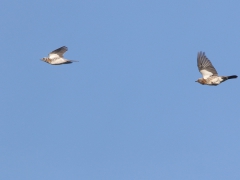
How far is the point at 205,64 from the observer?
51.7 m

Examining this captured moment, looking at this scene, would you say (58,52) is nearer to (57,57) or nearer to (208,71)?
(57,57)

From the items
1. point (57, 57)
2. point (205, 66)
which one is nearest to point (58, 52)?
point (57, 57)

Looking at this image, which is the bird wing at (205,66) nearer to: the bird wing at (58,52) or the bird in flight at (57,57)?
the bird in flight at (57,57)

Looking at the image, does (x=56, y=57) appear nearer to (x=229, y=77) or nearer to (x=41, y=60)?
(x=41, y=60)

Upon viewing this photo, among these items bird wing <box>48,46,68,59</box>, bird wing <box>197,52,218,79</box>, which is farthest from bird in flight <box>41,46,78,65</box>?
bird wing <box>197,52,218,79</box>

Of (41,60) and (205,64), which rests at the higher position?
(41,60)

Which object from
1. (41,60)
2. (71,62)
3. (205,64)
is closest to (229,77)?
(205,64)

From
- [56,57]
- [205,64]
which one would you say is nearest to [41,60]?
[56,57]

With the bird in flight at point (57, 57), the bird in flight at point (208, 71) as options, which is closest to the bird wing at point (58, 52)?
the bird in flight at point (57, 57)

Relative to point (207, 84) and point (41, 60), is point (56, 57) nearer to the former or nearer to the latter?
point (41, 60)

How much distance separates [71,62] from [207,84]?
40.3 feet

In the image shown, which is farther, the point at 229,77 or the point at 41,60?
the point at 41,60

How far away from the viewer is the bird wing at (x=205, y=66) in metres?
51.5

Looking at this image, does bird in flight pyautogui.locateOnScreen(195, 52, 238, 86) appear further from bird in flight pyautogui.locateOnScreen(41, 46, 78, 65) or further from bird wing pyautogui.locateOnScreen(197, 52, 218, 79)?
→ bird in flight pyautogui.locateOnScreen(41, 46, 78, 65)
